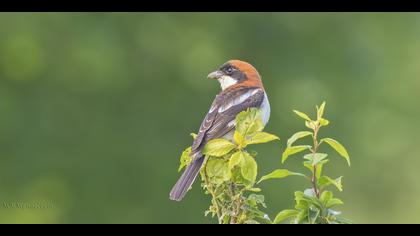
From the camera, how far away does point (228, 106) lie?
7160mm

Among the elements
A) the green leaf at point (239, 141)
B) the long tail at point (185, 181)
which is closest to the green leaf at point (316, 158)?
the green leaf at point (239, 141)

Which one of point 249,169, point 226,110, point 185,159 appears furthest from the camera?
point 226,110

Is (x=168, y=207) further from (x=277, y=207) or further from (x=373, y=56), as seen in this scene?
(x=373, y=56)

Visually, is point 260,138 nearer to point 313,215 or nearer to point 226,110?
point 313,215

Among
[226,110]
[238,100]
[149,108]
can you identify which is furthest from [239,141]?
[149,108]

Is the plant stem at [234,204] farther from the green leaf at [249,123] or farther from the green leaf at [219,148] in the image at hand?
the green leaf at [249,123]

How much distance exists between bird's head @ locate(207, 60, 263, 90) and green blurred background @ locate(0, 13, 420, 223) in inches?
320

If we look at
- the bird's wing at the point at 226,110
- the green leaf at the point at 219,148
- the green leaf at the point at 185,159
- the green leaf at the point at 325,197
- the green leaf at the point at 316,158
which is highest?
the bird's wing at the point at 226,110

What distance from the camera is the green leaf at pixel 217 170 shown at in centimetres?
Answer: 412

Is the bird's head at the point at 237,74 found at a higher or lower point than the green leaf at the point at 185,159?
higher

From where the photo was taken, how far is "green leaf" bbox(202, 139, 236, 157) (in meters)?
4.09

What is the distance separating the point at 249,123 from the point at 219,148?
198 millimetres

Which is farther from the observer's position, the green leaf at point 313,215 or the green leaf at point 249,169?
the green leaf at point 249,169

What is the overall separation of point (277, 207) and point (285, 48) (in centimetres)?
358
